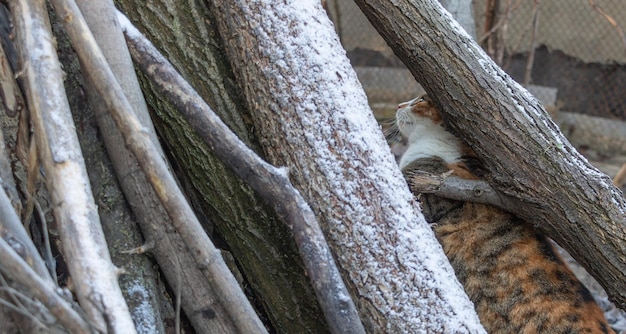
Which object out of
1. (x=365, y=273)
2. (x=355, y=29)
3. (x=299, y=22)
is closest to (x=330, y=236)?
(x=365, y=273)

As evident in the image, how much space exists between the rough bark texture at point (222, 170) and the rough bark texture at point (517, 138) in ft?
2.16

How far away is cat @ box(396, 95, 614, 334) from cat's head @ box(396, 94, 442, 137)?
0.96ft

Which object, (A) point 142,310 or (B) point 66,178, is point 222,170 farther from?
(B) point 66,178

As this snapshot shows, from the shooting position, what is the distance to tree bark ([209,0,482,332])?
6.25 feet

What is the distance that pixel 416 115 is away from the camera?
11.9 ft

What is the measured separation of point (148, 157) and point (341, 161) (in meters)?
0.54

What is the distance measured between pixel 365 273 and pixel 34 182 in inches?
33.4

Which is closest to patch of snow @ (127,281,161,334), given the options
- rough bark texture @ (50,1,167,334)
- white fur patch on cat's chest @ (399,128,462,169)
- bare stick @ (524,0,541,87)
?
rough bark texture @ (50,1,167,334)

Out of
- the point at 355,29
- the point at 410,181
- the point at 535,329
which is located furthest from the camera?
the point at 355,29

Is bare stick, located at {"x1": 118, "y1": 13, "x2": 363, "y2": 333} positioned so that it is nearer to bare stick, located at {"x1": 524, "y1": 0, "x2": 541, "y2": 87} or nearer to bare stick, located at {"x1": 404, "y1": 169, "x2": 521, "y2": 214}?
bare stick, located at {"x1": 404, "y1": 169, "x2": 521, "y2": 214}

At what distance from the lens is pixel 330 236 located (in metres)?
1.92

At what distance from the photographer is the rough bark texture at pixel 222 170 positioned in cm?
205

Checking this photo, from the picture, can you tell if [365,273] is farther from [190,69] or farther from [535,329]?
[535,329]

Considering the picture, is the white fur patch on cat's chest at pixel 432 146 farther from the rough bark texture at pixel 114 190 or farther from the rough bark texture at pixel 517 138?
the rough bark texture at pixel 114 190
